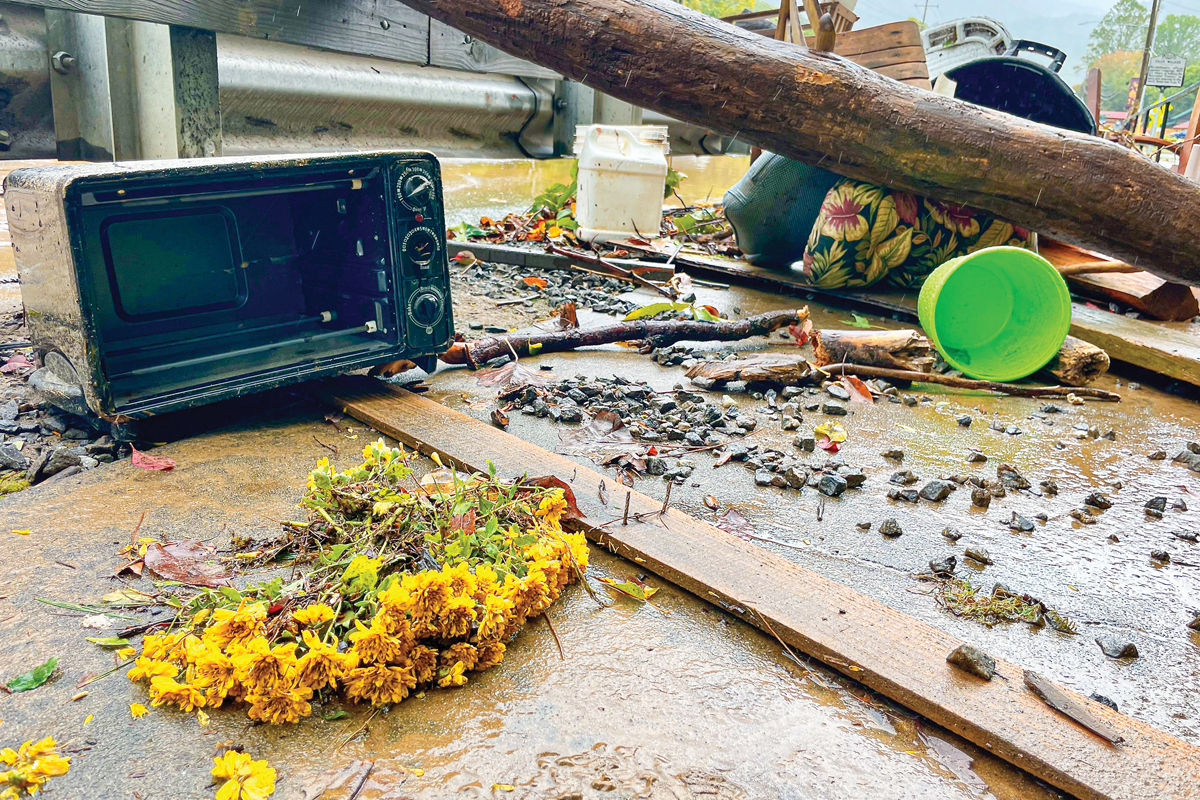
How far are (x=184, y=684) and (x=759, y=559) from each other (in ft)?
3.65

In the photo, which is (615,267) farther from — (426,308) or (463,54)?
(426,308)

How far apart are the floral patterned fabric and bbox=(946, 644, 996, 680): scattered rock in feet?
10.9

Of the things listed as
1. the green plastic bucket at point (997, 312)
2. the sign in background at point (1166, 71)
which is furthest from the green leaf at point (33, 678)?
the sign in background at point (1166, 71)

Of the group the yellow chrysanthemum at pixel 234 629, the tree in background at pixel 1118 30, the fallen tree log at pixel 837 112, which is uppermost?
the tree in background at pixel 1118 30

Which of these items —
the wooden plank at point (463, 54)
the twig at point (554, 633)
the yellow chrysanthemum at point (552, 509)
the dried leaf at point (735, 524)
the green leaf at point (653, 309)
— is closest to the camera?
the twig at point (554, 633)

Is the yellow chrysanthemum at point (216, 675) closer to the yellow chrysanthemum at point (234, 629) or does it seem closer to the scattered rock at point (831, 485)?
the yellow chrysanthemum at point (234, 629)

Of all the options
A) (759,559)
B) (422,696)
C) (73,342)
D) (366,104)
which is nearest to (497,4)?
(366,104)

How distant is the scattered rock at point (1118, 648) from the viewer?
1.55 meters

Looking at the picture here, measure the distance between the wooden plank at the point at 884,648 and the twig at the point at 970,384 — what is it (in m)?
1.50

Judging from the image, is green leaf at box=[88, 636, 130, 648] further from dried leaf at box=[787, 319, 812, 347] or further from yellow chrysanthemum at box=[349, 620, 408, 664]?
dried leaf at box=[787, 319, 812, 347]

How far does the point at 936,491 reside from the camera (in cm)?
218

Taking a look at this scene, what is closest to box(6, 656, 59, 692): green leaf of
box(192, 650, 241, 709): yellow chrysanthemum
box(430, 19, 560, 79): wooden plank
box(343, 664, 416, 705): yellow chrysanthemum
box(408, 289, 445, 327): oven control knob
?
box(192, 650, 241, 709): yellow chrysanthemum

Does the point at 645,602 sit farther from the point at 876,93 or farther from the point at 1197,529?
the point at 876,93

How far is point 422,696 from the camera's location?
131cm
